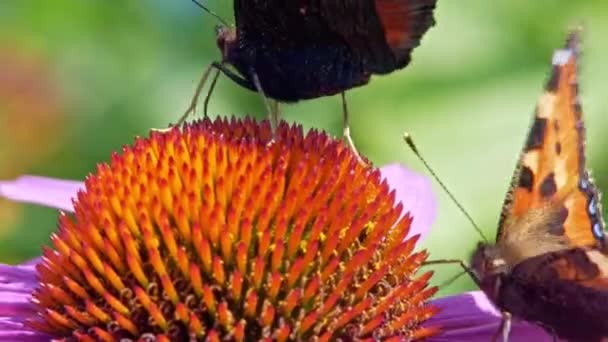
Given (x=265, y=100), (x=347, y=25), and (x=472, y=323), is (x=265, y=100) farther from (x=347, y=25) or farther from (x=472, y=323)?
(x=472, y=323)

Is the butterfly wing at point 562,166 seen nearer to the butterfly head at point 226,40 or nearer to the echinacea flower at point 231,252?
the echinacea flower at point 231,252

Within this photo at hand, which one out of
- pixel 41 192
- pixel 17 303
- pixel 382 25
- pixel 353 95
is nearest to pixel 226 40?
pixel 382 25

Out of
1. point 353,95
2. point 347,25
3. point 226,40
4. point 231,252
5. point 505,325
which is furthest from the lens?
point 353,95

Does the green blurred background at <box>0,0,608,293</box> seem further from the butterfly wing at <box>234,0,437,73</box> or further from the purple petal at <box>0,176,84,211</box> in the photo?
the butterfly wing at <box>234,0,437,73</box>

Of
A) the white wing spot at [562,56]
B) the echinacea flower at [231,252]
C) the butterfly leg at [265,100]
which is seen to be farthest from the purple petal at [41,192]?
the white wing spot at [562,56]

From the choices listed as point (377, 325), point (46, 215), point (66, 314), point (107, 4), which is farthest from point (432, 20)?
point (107, 4)

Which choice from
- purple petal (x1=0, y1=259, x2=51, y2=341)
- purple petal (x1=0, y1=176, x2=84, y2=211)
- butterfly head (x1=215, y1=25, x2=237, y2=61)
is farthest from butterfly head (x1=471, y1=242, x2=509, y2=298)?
purple petal (x1=0, y1=176, x2=84, y2=211)
